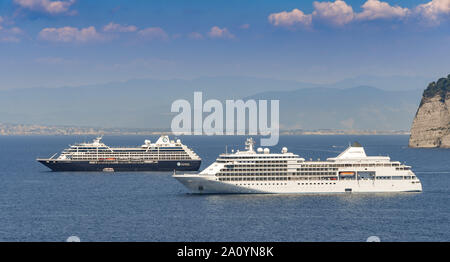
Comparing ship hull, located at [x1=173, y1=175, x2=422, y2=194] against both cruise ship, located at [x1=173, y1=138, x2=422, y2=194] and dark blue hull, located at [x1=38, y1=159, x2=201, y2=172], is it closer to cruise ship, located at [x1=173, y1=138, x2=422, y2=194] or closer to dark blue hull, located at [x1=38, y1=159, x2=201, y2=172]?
cruise ship, located at [x1=173, y1=138, x2=422, y2=194]

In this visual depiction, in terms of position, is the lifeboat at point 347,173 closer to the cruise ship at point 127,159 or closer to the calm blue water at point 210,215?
the calm blue water at point 210,215

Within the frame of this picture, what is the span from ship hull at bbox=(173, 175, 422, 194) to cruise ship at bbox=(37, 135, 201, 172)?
45.7m

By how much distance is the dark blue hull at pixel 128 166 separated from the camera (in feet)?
407

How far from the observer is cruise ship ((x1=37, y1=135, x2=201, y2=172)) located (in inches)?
4884

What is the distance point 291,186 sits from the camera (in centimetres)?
7862

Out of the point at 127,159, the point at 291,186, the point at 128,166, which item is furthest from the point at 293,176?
the point at 127,159

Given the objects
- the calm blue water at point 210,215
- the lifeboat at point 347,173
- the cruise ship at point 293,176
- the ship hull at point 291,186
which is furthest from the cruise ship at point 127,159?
the lifeboat at point 347,173

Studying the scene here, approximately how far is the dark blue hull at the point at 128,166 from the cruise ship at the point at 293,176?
43867 millimetres

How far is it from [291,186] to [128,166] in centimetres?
5230

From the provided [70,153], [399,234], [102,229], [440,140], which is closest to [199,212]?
[102,229]
